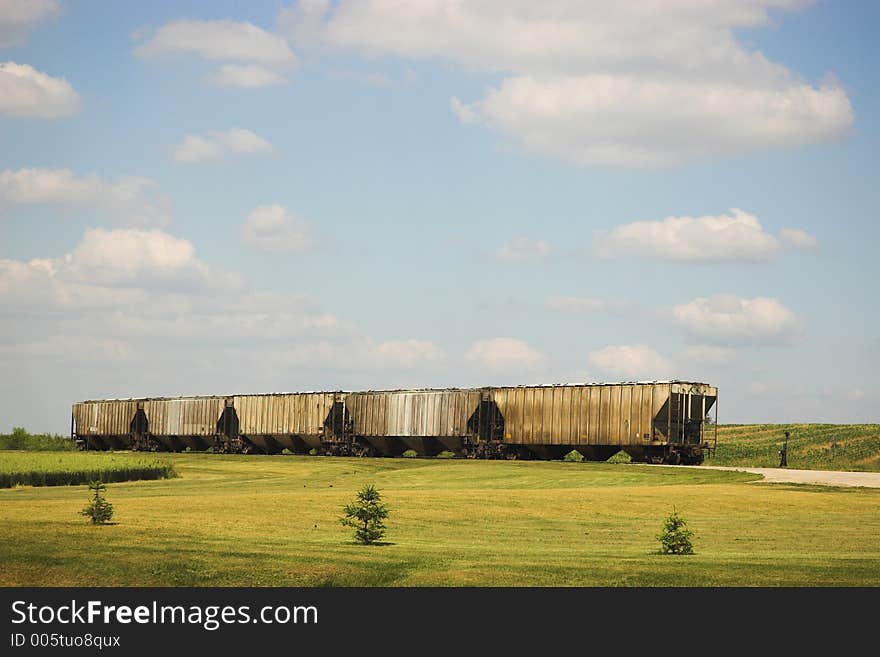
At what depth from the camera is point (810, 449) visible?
7862cm

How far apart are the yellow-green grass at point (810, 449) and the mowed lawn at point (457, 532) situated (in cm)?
1669

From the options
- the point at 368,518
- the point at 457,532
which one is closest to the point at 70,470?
the point at 457,532

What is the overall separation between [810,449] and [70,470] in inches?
2019

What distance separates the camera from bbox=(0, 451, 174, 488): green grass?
163 feet

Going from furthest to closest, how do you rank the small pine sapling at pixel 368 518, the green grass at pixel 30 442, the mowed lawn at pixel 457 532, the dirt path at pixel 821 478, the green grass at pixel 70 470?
the green grass at pixel 30 442, the dirt path at pixel 821 478, the green grass at pixel 70 470, the small pine sapling at pixel 368 518, the mowed lawn at pixel 457 532

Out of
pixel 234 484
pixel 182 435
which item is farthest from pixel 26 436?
pixel 234 484

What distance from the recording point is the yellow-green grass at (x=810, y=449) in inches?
2763

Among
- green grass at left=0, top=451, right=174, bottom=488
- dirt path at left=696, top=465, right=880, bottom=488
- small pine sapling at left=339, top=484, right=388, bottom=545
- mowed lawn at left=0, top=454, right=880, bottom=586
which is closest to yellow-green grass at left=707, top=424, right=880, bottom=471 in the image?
dirt path at left=696, top=465, right=880, bottom=488

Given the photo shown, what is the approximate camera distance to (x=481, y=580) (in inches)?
826

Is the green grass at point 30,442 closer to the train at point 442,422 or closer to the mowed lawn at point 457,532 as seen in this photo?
the train at point 442,422

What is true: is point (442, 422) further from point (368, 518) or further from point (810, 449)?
point (368, 518)

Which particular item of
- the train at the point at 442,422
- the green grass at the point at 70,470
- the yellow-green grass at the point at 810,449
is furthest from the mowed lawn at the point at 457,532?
the yellow-green grass at the point at 810,449

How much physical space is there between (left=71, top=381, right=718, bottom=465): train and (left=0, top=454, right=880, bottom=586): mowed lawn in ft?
25.0
